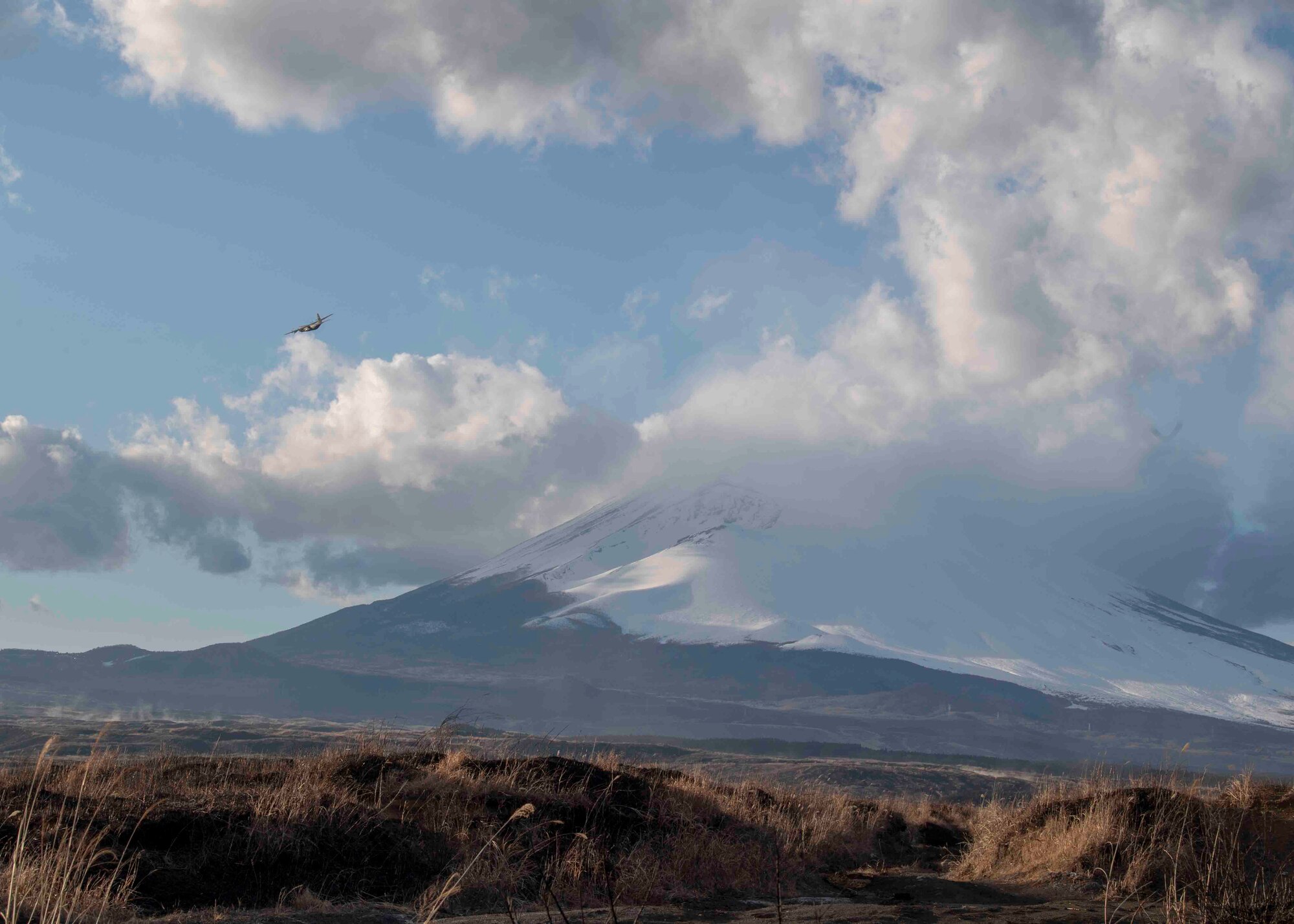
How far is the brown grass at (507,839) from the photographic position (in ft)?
25.2

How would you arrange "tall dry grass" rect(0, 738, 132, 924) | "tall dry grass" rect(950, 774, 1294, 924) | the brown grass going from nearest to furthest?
"tall dry grass" rect(0, 738, 132, 924) < the brown grass < "tall dry grass" rect(950, 774, 1294, 924)

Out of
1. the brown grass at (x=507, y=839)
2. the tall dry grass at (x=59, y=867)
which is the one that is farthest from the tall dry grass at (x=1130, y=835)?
the tall dry grass at (x=59, y=867)

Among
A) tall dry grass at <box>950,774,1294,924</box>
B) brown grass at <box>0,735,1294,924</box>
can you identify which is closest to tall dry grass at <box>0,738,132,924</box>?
brown grass at <box>0,735,1294,924</box>

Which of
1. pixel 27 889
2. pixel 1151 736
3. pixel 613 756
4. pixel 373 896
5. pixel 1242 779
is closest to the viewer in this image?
pixel 27 889

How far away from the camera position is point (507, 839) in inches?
416

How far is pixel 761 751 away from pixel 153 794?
98023mm

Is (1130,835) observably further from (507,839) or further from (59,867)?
(59,867)

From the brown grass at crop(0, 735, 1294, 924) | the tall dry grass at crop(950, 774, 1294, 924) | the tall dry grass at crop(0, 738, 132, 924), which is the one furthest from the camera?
the tall dry grass at crop(950, 774, 1294, 924)

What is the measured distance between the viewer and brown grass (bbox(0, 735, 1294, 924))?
303 inches

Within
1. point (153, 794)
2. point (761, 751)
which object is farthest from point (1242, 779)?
point (761, 751)

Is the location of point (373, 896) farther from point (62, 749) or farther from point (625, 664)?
point (625, 664)

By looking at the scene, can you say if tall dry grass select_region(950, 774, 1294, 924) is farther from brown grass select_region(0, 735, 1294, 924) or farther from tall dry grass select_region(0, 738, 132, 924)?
tall dry grass select_region(0, 738, 132, 924)

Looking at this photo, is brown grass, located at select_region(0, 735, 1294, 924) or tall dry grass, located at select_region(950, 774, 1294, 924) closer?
brown grass, located at select_region(0, 735, 1294, 924)

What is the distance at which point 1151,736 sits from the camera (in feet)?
502
